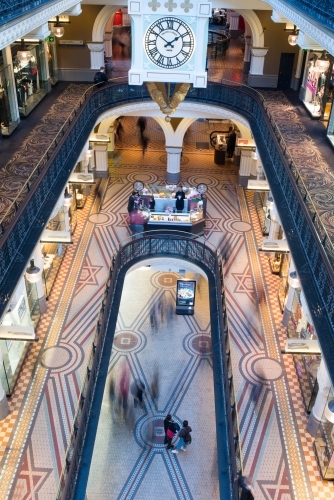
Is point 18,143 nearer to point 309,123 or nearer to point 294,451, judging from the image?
point 309,123

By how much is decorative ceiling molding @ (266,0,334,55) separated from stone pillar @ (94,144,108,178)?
24.6ft

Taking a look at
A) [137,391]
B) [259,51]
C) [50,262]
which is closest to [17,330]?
[137,391]

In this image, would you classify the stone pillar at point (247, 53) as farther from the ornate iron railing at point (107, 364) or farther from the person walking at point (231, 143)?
the ornate iron railing at point (107, 364)

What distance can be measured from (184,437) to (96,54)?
11.6 m

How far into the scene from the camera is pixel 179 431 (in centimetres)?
930

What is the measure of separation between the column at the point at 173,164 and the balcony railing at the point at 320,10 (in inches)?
318

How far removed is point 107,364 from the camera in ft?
28.9

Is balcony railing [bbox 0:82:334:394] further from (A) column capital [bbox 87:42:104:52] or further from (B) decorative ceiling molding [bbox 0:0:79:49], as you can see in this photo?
(B) decorative ceiling molding [bbox 0:0:79:49]

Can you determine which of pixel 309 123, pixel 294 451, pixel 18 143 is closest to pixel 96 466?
pixel 294 451

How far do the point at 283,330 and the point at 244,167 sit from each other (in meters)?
7.28

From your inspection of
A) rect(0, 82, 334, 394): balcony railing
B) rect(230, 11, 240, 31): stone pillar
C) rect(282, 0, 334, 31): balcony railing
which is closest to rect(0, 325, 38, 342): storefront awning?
rect(0, 82, 334, 394): balcony railing

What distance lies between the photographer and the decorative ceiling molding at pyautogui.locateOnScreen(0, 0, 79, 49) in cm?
740

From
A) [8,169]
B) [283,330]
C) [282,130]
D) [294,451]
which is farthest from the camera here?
[282,130]

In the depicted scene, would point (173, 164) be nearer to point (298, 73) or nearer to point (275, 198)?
point (298, 73)
